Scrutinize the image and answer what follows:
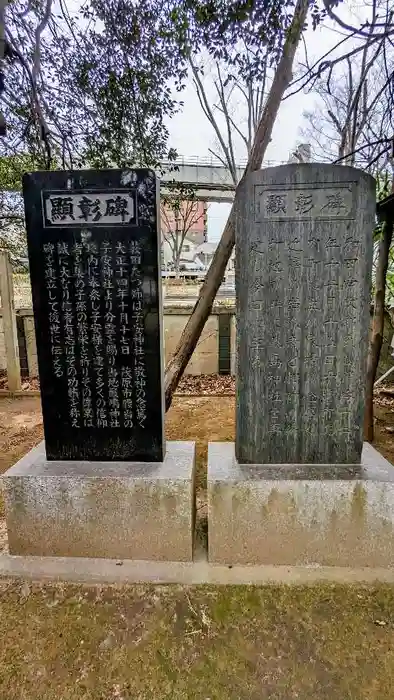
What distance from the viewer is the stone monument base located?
6.28 ft

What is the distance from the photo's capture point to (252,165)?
137 inches

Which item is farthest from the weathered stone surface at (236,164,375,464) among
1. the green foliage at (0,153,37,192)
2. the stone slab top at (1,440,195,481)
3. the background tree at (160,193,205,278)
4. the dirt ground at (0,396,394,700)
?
the green foliage at (0,153,37,192)

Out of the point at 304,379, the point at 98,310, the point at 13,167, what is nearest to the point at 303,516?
the point at 304,379

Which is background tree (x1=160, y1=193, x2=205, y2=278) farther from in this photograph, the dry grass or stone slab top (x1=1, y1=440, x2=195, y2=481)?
the dry grass

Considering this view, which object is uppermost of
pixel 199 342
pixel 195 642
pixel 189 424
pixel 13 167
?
pixel 13 167

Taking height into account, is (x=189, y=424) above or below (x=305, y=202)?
below

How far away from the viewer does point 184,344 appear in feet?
12.4

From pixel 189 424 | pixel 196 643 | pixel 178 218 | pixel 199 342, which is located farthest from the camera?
pixel 178 218

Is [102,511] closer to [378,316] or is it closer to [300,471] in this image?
[300,471]

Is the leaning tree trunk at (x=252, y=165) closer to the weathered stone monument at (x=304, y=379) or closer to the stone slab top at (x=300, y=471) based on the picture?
the weathered stone monument at (x=304, y=379)

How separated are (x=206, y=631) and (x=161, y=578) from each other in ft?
1.26

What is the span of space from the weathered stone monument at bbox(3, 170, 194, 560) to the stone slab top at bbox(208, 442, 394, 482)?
0.63 ft

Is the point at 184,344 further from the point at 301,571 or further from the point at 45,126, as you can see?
the point at 45,126

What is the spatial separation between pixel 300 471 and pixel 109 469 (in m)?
1.07
